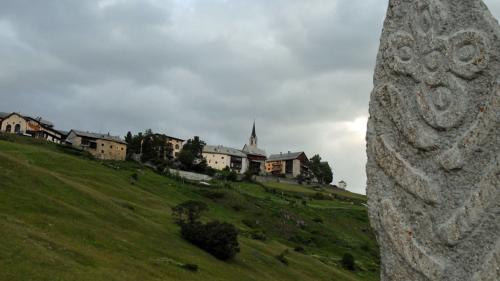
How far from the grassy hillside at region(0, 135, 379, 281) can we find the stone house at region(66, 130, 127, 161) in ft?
142

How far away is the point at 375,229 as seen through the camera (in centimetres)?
991

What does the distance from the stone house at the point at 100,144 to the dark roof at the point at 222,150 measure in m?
46.8

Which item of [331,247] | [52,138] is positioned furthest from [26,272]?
[52,138]

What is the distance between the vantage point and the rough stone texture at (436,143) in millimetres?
8641

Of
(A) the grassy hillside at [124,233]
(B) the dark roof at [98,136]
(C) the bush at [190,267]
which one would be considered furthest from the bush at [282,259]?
(B) the dark roof at [98,136]

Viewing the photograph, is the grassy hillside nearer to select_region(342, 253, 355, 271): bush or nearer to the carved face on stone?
select_region(342, 253, 355, 271): bush

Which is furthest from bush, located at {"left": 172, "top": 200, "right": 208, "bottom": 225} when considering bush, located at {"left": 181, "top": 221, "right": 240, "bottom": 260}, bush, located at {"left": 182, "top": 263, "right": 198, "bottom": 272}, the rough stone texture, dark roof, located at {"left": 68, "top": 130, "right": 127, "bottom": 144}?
dark roof, located at {"left": 68, "top": 130, "right": 127, "bottom": 144}

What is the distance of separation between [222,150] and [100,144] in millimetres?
55882

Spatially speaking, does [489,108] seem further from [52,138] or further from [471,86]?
[52,138]

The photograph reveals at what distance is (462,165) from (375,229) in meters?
1.87

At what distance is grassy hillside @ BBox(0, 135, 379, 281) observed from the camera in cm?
3081

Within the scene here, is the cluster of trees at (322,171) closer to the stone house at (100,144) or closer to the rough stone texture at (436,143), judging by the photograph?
the stone house at (100,144)

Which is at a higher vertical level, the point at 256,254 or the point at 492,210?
the point at 492,210

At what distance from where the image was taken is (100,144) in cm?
14225
